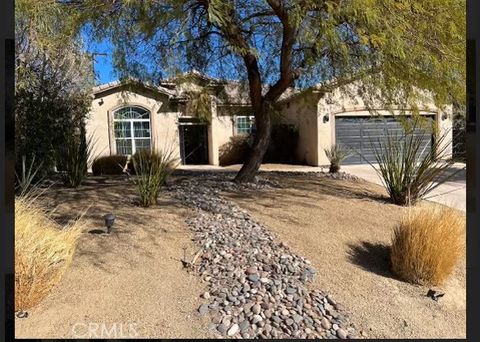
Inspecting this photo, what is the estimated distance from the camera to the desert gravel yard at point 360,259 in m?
3.81

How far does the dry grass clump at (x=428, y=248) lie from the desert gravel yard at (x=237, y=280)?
15 cm

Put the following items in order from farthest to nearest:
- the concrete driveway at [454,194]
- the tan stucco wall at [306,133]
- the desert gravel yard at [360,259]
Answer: the tan stucco wall at [306,133] < the concrete driveway at [454,194] < the desert gravel yard at [360,259]

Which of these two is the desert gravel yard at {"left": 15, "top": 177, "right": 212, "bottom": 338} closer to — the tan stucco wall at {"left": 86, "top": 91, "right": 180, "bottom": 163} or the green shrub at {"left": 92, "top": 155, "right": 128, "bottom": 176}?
the green shrub at {"left": 92, "top": 155, "right": 128, "bottom": 176}

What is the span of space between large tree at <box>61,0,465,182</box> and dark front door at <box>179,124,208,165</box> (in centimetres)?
714

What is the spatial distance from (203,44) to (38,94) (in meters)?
4.19

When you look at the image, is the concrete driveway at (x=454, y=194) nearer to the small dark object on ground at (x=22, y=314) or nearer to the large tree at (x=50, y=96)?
the small dark object on ground at (x=22, y=314)

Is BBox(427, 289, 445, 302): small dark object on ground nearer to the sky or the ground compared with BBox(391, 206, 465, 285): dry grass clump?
nearer to the ground

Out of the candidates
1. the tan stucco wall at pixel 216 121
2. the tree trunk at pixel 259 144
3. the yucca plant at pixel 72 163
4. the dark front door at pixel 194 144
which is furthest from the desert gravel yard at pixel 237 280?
the dark front door at pixel 194 144

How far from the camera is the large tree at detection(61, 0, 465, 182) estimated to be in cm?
427

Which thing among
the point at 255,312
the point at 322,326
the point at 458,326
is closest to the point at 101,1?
the point at 255,312

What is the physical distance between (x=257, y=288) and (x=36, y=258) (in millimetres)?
2138

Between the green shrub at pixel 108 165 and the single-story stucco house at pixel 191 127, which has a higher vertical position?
the single-story stucco house at pixel 191 127

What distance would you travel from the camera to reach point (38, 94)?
9.07 m

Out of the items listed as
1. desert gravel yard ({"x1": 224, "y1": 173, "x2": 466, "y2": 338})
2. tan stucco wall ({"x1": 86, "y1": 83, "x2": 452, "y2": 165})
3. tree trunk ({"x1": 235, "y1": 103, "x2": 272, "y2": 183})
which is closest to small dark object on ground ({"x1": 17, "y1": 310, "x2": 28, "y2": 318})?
desert gravel yard ({"x1": 224, "y1": 173, "x2": 466, "y2": 338})
